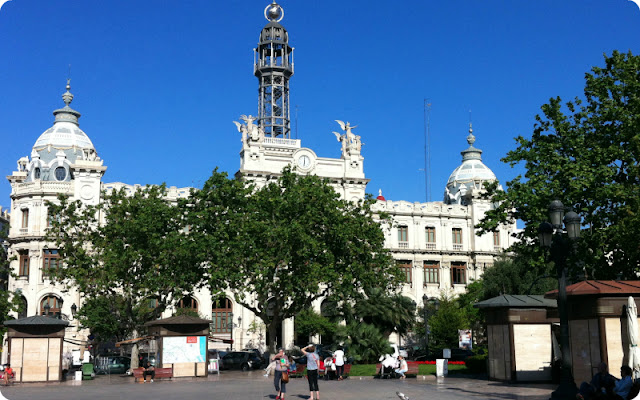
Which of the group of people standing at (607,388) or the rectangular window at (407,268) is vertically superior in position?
the rectangular window at (407,268)

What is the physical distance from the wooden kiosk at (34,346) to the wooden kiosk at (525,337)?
19091 mm

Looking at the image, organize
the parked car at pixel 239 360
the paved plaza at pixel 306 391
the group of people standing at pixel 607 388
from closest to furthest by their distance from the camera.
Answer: the group of people standing at pixel 607 388 → the paved plaza at pixel 306 391 → the parked car at pixel 239 360

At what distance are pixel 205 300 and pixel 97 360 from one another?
19380 millimetres

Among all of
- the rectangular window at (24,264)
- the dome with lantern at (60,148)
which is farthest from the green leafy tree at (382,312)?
the rectangular window at (24,264)

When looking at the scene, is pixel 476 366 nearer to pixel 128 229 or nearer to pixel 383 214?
pixel 383 214

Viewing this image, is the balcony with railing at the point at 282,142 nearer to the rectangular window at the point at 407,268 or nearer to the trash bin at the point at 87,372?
the rectangular window at the point at 407,268

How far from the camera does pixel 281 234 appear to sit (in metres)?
39.2

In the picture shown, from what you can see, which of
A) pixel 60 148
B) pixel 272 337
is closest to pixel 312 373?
pixel 272 337

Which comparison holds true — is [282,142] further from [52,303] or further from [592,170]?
[592,170]

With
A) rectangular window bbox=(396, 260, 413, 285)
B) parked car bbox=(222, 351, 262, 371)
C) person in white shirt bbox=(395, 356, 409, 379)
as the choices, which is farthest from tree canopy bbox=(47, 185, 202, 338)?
rectangular window bbox=(396, 260, 413, 285)

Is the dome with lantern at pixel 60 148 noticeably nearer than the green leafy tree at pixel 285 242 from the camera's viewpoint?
No

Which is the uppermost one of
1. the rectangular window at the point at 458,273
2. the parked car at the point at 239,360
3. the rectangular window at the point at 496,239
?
the rectangular window at the point at 496,239

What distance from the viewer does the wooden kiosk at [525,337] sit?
24.7m

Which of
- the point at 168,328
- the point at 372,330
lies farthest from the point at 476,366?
the point at 168,328
